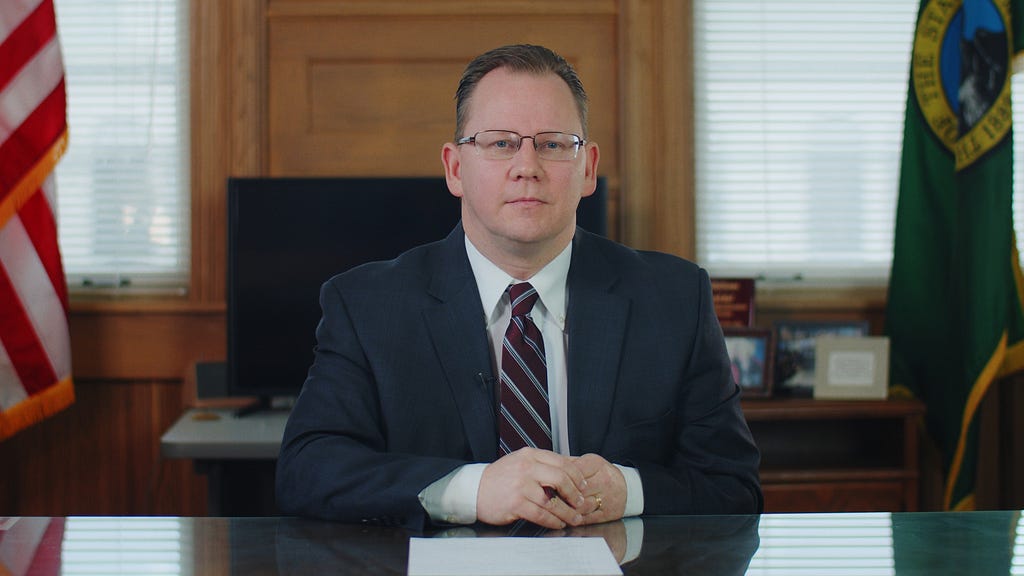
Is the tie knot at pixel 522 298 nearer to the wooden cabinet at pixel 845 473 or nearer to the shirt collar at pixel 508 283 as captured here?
the shirt collar at pixel 508 283

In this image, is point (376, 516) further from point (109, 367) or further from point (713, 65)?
point (713, 65)

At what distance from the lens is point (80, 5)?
307cm

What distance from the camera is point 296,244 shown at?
2.89 m

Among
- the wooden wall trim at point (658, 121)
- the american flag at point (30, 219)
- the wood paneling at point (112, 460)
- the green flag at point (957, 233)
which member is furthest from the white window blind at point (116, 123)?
the green flag at point (957, 233)

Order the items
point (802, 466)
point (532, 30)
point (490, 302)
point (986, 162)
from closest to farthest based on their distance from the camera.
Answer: point (490, 302), point (986, 162), point (802, 466), point (532, 30)

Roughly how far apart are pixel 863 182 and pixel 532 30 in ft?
4.08

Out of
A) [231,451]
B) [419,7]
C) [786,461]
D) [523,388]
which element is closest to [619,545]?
[523,388]

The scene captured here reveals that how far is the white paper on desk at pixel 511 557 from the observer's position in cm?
91

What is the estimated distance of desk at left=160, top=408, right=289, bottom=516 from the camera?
2.57m

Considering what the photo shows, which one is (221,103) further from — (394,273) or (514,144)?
(514,144)

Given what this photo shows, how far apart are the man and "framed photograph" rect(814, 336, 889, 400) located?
1.38 metres

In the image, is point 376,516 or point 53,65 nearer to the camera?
point 376,516

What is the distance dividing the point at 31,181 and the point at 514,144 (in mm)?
1844

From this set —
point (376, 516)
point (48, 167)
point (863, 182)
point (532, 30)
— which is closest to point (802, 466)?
point (863, 182)
